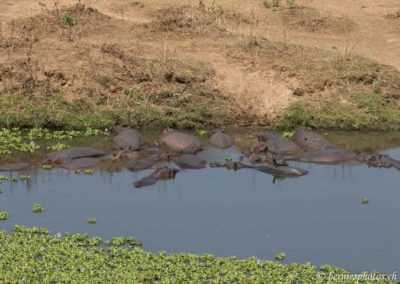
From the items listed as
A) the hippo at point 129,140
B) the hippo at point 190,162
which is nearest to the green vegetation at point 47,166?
the hippo at point 129,140

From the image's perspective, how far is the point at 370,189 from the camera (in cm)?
1208

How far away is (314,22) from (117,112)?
7176 millimetres

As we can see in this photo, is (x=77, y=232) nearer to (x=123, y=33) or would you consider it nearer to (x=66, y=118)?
(x=66, y=118)

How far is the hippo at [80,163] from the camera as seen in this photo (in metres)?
12.6

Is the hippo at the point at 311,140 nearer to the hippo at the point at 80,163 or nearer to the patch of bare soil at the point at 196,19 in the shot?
the hippo at the point at 80,163

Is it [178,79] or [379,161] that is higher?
[178,79]

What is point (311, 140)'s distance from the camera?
1383 centimetres

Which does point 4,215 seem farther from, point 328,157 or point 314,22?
point 314,22

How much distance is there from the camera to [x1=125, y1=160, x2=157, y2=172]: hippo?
12.6m

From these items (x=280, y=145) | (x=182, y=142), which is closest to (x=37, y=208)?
(x=182, y=142)

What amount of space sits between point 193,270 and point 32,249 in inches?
78.3

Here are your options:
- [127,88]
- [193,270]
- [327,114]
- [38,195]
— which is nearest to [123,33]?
[127,88]

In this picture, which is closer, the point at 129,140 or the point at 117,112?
the point at 129,140

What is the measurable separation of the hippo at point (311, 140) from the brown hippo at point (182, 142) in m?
1.76
